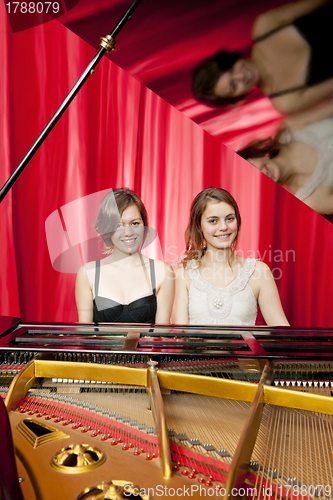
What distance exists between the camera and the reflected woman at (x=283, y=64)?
215cm

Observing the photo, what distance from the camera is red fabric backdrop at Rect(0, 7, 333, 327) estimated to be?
2.98 m

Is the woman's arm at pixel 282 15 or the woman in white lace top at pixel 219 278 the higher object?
the woman's arm at pixel 282 15

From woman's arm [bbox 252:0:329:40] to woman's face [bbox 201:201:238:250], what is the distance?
45.5 inches

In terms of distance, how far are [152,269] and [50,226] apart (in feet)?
3.30

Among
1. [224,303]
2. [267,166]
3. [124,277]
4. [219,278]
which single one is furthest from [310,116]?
[124,277]

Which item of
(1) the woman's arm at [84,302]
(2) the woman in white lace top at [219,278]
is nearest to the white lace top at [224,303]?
(2) the woman in white lace top at [219,278]

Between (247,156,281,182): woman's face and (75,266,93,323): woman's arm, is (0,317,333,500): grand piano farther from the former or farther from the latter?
(247,156,281,182): woman's face

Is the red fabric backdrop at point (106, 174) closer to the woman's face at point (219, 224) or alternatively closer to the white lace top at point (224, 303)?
the woman's face at point (219, 224)

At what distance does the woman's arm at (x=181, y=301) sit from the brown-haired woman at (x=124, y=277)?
0.05 m

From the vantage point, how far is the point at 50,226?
316 centimetres

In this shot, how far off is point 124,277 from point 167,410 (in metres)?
1.72

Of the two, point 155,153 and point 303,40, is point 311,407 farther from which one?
point 155,153

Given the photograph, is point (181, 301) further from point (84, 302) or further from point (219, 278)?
point (84, 302)

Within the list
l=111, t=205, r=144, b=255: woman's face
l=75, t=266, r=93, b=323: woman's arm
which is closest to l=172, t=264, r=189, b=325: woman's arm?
l=111, t=205, r=144, b=255: woman's face
